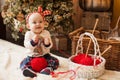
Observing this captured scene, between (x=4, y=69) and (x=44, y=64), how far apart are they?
308 millimetres

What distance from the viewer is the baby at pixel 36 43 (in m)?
1.67

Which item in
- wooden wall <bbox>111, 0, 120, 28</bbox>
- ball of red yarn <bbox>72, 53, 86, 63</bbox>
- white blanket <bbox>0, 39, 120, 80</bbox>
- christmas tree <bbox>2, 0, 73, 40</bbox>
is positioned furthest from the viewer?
wooden wall <bbox>111, 0, 120, 28</bbox>

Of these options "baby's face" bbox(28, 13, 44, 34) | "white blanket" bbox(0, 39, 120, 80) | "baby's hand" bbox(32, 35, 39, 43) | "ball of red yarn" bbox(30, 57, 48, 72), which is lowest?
"white blanket" bbox(0, 39, 120, 80)

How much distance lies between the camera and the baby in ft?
5.49

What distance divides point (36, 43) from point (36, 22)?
0.16m

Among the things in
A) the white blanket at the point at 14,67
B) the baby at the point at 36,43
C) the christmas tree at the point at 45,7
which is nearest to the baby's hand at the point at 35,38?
the baby at the point at 36,43

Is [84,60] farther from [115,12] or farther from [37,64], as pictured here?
[115,12]

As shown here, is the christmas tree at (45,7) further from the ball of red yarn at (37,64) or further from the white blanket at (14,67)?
the ball of red yarn at (37,64)

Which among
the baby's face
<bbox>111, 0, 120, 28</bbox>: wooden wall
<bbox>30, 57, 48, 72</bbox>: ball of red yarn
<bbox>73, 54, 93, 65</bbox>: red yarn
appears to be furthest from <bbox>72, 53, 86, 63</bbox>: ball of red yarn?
<bbox>111, 0, 120, 28</bbox>: wooden wall

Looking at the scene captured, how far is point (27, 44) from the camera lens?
170 cm

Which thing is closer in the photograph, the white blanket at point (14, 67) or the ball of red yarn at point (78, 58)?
the white blanket at point (14, 67)

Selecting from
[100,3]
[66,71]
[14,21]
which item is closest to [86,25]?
[100,3]

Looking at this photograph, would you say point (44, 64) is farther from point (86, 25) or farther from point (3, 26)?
point (86, 25)

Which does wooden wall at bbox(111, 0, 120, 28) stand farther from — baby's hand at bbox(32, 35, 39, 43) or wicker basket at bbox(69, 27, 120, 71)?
baby's hand at bbox(32, 35, 39, 43)
